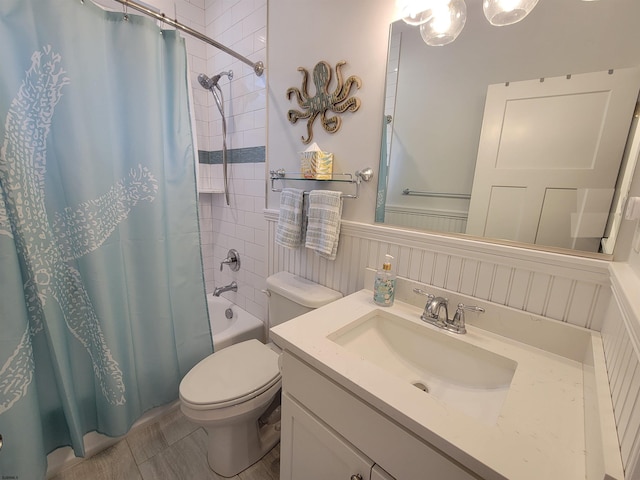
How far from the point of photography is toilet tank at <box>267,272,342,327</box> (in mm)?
1222

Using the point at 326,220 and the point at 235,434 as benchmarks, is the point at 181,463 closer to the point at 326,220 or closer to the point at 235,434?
the point at 235,434

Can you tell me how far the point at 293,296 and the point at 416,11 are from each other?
118 cm

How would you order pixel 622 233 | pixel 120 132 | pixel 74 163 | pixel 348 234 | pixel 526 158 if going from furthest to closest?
pixel 348 234, pixel 120 132, pixel 74 163, pixel 526 158, pixel 622 233

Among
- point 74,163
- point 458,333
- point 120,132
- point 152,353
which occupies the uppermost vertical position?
point 120,132

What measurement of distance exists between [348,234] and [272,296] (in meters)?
0.52

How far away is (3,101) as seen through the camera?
0.84 meters

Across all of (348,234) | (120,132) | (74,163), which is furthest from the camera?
(348,234)

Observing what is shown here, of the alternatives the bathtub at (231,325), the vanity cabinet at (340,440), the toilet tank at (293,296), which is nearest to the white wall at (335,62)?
the toilet tank at (293,296)

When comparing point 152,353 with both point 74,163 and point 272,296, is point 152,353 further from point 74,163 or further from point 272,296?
point 74,163

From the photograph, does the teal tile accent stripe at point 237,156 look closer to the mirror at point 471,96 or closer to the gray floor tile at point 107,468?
the mirror at point 471,96

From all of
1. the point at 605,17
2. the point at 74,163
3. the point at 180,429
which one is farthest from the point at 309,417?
the point at 605,17

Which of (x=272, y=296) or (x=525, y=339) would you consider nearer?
(x=525, y=339)

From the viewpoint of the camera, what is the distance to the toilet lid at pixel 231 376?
1069 millimetres

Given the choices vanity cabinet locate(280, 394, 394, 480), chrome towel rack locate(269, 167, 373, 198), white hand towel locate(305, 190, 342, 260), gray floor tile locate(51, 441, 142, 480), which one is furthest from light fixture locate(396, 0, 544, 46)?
gray floor tile locate(51, 441, 142, 480)
